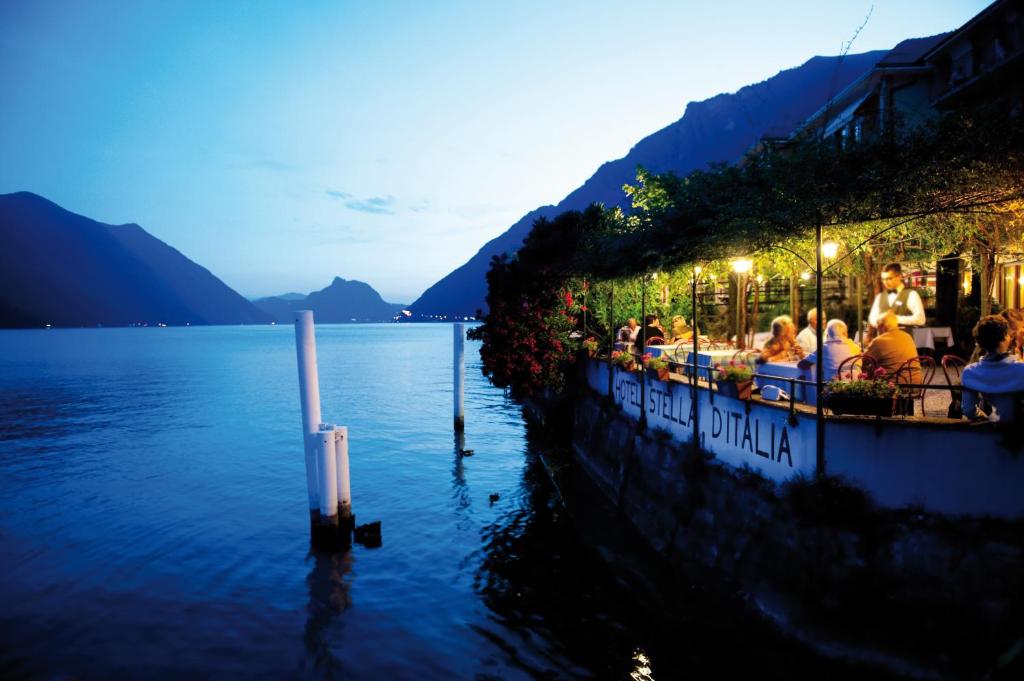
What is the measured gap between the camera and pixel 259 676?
948cm

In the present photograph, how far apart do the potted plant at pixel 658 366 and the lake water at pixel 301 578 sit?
411cm

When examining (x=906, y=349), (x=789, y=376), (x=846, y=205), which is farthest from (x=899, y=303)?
(x=846, y=205)

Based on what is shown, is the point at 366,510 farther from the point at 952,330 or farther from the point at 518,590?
the point at 952,330

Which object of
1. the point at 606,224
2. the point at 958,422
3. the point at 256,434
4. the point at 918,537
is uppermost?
the point at 606,224

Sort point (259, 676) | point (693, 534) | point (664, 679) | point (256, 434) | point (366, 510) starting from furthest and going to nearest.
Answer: point (256, 434)
point (366, 510)
point (693, 534)
point (259, 676)
point (664, 679)

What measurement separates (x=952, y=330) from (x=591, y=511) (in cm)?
1164

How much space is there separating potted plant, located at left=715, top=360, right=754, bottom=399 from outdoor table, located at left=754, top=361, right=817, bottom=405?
0.86ft

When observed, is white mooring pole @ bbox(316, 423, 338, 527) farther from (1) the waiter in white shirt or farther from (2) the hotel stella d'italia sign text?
(1) the waiter in white shirt

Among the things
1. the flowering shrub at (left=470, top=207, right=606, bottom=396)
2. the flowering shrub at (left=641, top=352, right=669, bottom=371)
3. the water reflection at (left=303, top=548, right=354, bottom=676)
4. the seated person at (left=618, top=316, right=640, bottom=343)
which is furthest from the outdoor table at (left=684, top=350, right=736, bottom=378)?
the water reflection at (left=303, top=548, right=354, bottom=676)

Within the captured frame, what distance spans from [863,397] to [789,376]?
11.4 feet

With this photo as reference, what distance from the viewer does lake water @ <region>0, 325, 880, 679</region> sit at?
9.71 m

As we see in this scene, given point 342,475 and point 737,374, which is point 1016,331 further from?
point 342,475

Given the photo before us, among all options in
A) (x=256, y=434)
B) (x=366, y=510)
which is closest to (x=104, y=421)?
(x=256, y=434)

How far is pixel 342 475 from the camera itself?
45.3 ft
